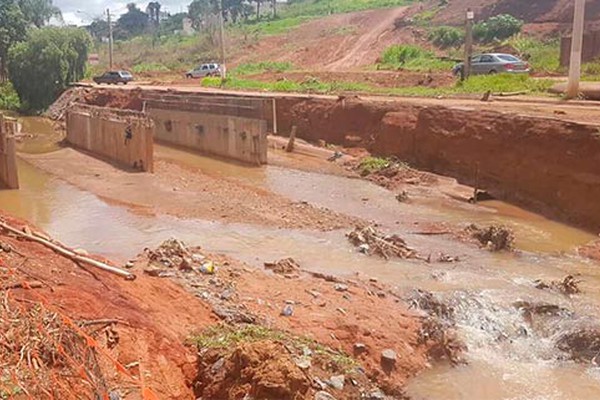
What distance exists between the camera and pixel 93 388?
616cm

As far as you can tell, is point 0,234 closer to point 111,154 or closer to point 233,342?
point 233,342

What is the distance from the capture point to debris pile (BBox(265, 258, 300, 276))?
500 inches

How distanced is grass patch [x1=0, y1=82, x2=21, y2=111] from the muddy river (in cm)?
2601

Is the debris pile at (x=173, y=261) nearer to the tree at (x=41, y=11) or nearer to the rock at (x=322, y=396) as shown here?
the rock at (x=322, y=396)

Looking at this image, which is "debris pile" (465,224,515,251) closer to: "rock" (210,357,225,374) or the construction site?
the construction site

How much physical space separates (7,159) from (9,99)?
30.1m

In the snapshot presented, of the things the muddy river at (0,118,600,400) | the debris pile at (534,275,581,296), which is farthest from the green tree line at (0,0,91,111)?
the debris pile at (534,275,581,296)

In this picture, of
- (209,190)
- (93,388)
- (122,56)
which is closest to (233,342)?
(93,388)

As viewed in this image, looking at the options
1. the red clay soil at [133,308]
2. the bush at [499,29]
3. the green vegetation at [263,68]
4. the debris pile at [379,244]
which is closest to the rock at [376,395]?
the red clay soil at [133,308]

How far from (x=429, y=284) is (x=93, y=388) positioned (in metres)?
7.84

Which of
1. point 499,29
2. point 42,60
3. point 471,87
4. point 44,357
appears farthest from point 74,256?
point 499,29

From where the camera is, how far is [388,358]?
941 centimetres

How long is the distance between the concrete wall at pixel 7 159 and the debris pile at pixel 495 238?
606 inches

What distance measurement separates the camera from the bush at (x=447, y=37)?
Result: 5319 centimetres
